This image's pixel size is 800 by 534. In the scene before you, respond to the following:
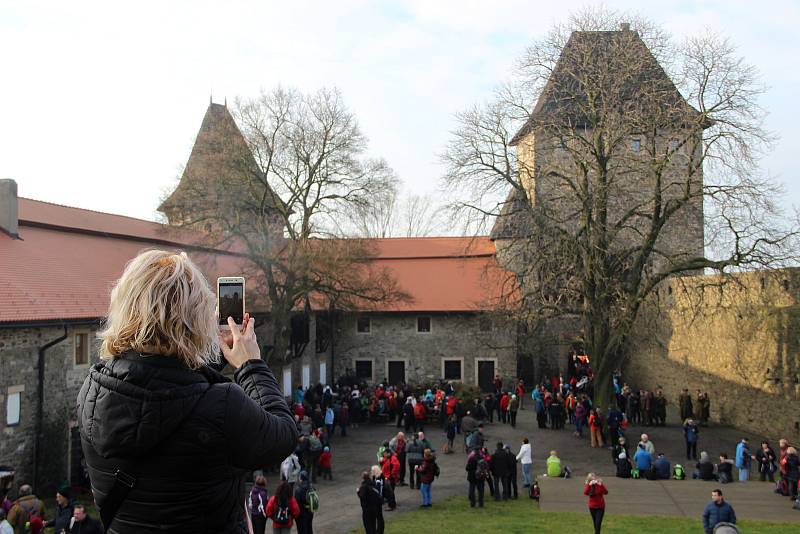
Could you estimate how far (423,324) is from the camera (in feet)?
115

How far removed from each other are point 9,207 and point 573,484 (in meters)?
16.3

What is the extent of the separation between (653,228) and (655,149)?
7.68 ft

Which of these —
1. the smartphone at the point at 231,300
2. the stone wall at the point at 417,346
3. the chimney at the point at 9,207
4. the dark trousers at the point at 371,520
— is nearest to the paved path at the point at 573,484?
the dark trousers at the point at 371,520

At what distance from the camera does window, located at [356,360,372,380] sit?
35062mm

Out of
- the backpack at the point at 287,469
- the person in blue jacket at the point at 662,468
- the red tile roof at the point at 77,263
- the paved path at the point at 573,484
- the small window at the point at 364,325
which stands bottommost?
the paved path at the point at 573,484

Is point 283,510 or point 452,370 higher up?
point 452,370

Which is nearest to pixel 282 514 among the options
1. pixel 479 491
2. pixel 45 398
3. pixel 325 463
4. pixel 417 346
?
pixel 479 491

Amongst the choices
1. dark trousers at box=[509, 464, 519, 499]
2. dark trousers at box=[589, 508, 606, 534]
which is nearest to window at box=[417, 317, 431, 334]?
dark trousers at box=[509, 464, 519, 499]

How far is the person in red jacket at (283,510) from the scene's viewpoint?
10.9 m

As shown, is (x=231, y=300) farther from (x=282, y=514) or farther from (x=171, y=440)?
(x=282, y=514)

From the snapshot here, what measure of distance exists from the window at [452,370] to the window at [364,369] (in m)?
3.64

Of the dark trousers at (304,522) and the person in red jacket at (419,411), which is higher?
the person in red jacket at (419,411)

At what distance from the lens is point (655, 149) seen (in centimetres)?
2123

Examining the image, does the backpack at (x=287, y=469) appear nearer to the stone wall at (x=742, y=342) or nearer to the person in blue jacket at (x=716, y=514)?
the person in blue jacket at (x=716, y=514)
